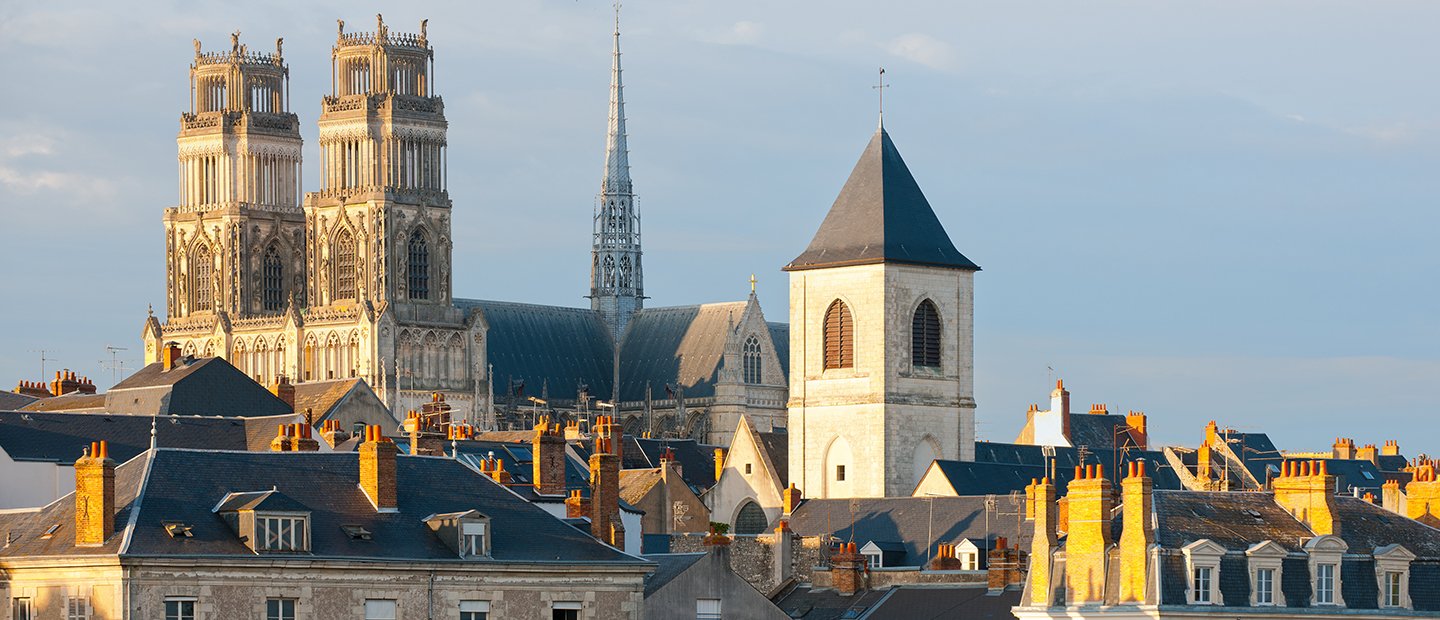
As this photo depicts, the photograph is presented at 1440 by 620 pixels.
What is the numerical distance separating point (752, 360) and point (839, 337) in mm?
48436

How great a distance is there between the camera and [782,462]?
10388 centimetres

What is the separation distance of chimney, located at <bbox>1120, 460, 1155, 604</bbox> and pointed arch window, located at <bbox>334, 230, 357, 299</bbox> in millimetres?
91439

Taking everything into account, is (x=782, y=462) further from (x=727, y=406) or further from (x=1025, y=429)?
(x=727, y=406)

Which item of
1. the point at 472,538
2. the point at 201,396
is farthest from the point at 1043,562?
the point at 201,396

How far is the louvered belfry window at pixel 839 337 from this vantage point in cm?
10375

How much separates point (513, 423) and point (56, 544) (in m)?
94.3

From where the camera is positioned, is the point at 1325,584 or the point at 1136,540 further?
the point at 1325,584

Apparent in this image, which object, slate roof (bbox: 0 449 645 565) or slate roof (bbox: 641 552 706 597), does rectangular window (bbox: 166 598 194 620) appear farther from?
slate roof (bbox: 641 552 706 597)

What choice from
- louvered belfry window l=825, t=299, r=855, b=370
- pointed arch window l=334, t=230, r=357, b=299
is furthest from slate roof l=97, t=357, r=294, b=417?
pointed arch window l=334, t=230, r=357, b=299

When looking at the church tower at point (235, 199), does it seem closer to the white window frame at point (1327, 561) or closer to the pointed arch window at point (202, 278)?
the pointed arch window at point (202, 278)

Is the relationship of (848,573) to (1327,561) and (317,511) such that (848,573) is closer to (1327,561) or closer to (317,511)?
(1327,561)

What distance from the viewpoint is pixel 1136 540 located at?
5759 cm

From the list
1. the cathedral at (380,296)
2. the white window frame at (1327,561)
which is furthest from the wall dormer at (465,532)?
the cathedral at (380,296)

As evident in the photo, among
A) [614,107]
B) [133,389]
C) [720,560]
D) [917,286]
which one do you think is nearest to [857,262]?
[917,286]
